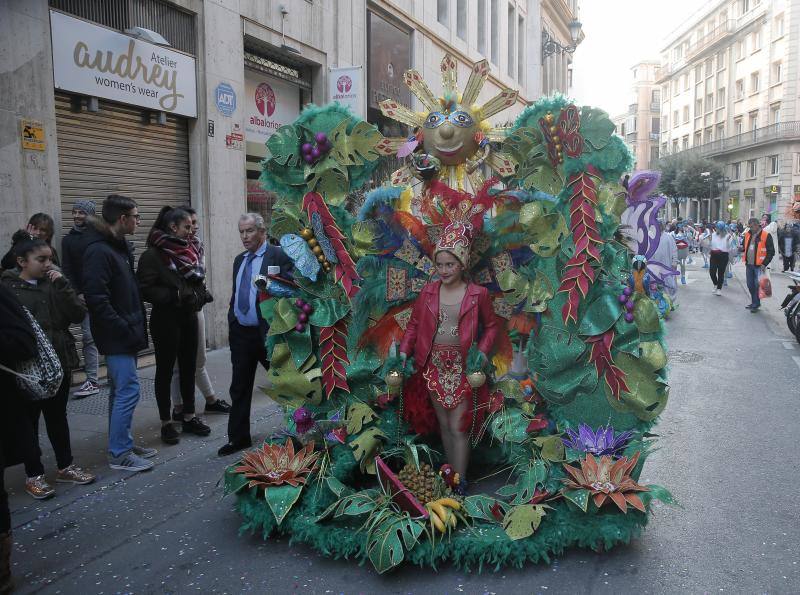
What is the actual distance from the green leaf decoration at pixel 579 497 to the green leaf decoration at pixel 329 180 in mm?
2197

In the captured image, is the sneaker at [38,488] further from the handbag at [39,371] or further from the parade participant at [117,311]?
the handbag at [39,371]

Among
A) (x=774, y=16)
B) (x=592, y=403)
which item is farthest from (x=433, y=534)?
(x=774, y=16)

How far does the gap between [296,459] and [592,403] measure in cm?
176

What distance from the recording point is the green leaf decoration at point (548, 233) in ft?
12.9

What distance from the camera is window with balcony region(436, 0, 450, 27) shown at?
17672mm

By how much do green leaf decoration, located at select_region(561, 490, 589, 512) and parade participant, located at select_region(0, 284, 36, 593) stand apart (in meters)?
2.76

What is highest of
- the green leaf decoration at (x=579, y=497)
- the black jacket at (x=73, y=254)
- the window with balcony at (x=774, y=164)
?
the window with balcony at (x=774, y=164)

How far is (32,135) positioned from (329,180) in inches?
154

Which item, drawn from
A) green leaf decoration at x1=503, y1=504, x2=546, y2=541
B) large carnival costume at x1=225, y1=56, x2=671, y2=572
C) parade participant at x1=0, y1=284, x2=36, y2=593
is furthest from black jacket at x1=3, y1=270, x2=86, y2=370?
green leaf decoration at x1=503, y1=504, x2=546, y2=541

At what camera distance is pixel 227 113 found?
927cm

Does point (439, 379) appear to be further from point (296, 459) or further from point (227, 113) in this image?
point (227, 113)

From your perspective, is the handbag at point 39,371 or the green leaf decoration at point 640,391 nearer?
the green leaf decoration at point 640,391

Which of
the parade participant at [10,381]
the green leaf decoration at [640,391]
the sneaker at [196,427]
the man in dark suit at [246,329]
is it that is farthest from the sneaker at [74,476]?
the green leaf decoration at [640,391]

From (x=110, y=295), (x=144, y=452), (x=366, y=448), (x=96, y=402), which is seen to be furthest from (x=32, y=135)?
(x=366, y=448)
